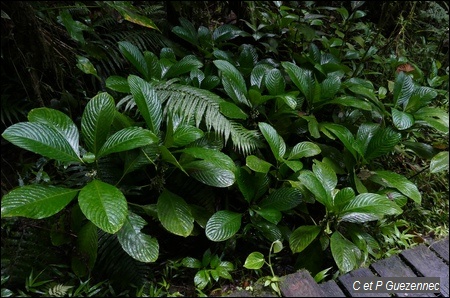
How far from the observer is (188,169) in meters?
1.78

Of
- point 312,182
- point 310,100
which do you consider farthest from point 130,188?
point 310,100

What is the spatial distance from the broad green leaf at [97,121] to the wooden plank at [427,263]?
1.56 meters

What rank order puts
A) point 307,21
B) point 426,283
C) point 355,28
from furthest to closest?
point 355,28
point 307,21
point 426,283

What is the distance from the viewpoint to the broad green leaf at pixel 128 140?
5.02 feet

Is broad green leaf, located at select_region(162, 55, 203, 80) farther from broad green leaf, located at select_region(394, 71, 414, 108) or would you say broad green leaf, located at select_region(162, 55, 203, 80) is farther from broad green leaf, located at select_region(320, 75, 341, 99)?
broad green leaf, located at select_region(394, 71, 414, 108)

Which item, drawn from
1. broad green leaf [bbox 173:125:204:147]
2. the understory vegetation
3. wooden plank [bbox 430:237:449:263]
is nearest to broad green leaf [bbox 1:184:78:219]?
the understory vegetation

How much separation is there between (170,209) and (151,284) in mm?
329

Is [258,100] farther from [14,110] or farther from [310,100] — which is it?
[14,110]

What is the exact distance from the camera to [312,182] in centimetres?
179

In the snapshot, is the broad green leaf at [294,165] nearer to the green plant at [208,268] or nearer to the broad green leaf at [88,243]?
the green plant at [208,268]

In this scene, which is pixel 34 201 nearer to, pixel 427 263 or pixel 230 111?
pixel 230 111

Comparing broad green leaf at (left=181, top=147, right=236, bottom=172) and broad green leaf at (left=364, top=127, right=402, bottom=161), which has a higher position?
broad green leaf at (left=181, top=147, right=236, bottom=172)

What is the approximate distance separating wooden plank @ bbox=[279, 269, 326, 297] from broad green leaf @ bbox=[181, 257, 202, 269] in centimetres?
38

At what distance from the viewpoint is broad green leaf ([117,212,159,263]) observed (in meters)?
1.50
